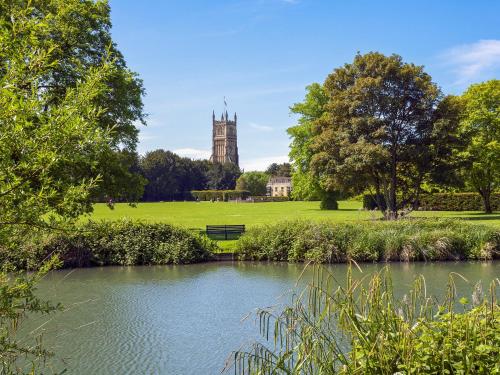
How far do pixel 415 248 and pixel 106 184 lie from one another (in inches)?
467

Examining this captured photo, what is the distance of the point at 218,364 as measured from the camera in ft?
27.6

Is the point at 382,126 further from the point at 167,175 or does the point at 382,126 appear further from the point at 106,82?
the point at 167,175

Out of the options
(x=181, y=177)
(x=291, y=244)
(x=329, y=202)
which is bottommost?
(x=291, y=244)

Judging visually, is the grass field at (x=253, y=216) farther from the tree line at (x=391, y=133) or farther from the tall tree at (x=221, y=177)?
the tall tree at (x=221, y=177)

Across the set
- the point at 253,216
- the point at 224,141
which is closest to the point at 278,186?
the point at 224,141

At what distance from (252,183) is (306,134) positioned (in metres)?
71.5

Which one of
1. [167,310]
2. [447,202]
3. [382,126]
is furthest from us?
[447,202]

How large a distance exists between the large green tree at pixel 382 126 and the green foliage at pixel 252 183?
8108 cm

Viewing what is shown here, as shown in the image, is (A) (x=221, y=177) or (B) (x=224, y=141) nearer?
(A) (x=221, y=177)

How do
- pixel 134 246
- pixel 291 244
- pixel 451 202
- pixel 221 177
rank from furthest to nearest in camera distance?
pixel 221 177
pixel 451 202
pixel 291 244
pixel 134 246

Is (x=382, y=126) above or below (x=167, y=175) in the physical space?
below

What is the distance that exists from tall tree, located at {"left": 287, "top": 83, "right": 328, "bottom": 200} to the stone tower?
12517 centimetres

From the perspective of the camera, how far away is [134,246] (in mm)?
19641

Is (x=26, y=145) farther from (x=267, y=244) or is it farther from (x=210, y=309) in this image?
(x=267, y=244)
